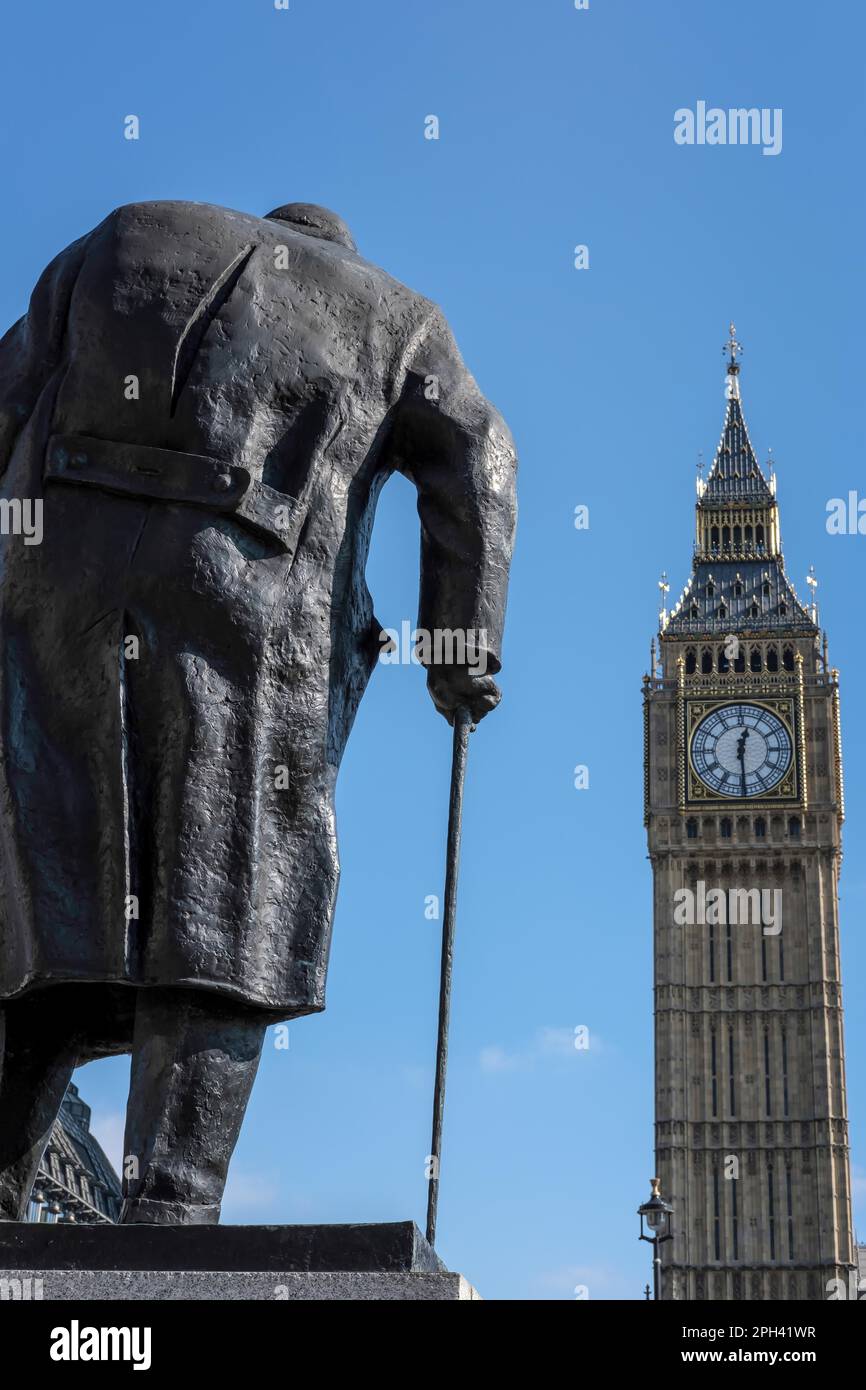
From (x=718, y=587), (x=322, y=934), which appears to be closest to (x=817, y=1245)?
(x=718, y=587)

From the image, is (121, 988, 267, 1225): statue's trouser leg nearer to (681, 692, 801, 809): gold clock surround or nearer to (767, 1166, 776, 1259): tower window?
(767, 1166, 776, 1259): tower window

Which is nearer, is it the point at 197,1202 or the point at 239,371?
the point at 197,1202

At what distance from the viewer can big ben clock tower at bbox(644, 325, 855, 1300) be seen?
55781mm

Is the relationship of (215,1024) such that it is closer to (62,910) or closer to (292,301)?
(62,910)

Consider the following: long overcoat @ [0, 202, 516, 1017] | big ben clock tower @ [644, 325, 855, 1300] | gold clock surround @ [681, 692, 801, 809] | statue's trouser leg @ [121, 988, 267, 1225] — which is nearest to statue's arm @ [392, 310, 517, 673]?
long overcoat @ [0, 202, 516, 1017]

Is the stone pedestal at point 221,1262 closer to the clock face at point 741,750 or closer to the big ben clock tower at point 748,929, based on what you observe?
the big ben clock tower at point 748,929

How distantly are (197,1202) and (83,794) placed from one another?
0.77 m

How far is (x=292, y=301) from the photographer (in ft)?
14.4

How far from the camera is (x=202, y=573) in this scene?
13.6 ft

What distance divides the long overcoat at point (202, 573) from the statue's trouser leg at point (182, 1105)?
81 mm

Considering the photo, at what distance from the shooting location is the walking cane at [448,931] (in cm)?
422

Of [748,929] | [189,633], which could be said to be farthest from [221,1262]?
[748,929]

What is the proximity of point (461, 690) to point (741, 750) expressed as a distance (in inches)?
2165

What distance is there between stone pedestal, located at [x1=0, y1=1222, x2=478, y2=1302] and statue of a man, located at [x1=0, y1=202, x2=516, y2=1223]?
214mm
